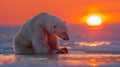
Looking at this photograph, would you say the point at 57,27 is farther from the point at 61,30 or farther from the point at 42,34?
the point at 42,34

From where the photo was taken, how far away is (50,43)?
15.8 meters

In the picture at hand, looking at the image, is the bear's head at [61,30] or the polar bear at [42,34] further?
the bear's head at [61,30]

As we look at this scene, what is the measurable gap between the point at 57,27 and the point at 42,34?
55cm

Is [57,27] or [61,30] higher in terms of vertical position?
[57,27]

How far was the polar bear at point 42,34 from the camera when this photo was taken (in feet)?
49.8

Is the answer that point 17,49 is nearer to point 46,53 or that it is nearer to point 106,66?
point 46,53

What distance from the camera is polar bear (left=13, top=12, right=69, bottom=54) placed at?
1516 cm

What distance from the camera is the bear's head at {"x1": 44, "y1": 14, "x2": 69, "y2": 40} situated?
602 inches

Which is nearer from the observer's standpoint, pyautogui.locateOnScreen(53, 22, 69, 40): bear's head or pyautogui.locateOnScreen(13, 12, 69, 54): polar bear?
pyautogui.locateOnScreen(13, 12, 69, 54): polar bear

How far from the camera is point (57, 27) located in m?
15.4

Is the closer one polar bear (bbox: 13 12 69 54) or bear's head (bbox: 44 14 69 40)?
polar bear (bbox: 13 12 69 54)

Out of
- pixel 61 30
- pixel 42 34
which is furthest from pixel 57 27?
pixel 42 34

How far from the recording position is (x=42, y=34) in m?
15.3

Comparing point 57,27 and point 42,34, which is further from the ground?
point 57,27
